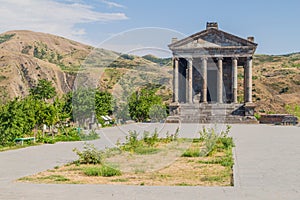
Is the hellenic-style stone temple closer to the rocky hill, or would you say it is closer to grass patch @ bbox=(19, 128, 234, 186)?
the rocky hill

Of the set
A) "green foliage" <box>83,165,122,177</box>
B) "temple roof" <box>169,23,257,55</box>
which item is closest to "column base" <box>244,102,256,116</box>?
"temple roof" <box>169,23,257,55</box>

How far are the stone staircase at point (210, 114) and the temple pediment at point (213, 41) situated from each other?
23.2 feet

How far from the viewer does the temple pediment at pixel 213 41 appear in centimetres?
5028

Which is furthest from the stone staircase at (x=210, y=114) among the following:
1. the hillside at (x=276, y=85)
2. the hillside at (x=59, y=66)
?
the hillside at (x=276, y=85)

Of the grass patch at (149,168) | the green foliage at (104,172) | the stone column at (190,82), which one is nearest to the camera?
the grass patch at (149,168)

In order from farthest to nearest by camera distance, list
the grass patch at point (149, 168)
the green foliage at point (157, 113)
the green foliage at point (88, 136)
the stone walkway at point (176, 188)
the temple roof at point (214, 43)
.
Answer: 1. the temple roof at point (214, 43)
2. the green foliage at point (157, 113)
3. the green foliage at point (88, 136)
4. the grass patch at point (149, 168)
5. the stone walkway at point (176, 188)

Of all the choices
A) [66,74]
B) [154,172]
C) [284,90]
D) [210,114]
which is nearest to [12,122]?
[154,172]

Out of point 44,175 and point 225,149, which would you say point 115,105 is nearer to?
point 225,149

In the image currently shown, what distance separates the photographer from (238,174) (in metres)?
11.8

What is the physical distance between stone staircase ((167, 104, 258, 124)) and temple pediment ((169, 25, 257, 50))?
23.2ft

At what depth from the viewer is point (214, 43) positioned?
51.0 meters

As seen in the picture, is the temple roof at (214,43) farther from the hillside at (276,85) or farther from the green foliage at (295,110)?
the hillside at (276,85)

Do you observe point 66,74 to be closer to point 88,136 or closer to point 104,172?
point 88,136

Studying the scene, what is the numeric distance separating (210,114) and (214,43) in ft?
28.4
